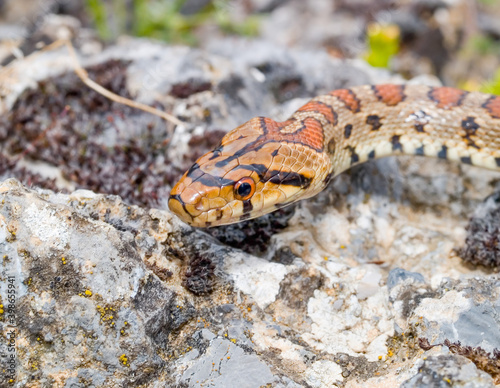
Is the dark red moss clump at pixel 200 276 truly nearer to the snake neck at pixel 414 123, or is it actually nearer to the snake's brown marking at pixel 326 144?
the snake's brown marking at pixel 326 144

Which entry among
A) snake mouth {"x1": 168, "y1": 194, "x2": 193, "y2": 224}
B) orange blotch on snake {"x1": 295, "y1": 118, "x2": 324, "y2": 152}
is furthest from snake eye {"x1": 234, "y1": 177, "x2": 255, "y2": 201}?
orange blotch on snake {"x1": 295, "y1": 118, "x2": 324, "y2": 152}

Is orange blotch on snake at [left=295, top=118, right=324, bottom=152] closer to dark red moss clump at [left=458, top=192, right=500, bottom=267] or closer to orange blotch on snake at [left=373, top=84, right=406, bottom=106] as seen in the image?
orange blotch on snake at [left=373, top=84, right=406, bottom=106]

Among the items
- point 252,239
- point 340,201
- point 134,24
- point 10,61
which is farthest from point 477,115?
point 134,24

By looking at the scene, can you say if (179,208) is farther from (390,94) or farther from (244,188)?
(390,94)

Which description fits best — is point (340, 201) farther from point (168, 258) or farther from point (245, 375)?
point (245, 375)

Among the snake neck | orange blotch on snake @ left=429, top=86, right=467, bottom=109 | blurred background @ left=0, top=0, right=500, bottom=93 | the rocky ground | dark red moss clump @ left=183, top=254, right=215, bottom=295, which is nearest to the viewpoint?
the rocky ground

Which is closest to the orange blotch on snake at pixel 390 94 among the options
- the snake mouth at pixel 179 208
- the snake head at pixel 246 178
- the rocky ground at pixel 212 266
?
the rocky ground at pixel 212 266
